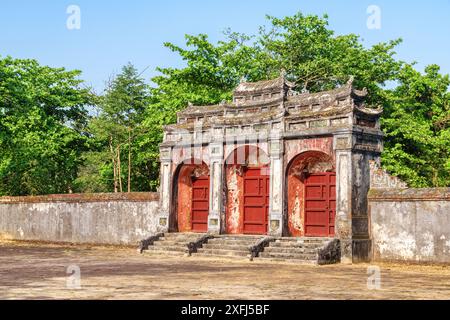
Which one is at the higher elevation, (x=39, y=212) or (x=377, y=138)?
(x=377, y=138)

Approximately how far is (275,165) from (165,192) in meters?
4.92

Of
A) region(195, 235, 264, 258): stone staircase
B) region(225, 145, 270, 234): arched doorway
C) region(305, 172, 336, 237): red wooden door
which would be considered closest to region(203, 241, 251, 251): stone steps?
region(195, 235, 264, 258): stone staircase

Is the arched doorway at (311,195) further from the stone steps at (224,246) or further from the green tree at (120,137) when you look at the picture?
the green tree at (120,137)

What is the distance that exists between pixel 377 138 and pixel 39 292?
1207cm

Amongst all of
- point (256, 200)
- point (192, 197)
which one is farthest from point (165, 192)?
point (256, 200)

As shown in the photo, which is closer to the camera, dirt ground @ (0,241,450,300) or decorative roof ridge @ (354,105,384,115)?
dirt ground @ (0,241,450,300)

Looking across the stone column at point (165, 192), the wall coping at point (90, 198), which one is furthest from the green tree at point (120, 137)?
the stone column at point (165, 192)

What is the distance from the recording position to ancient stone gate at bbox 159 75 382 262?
18.3 m

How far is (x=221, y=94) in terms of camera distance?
104ft

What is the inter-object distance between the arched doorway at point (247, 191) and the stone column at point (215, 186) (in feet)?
1.16

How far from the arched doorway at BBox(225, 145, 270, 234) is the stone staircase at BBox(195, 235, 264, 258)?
3.44ft

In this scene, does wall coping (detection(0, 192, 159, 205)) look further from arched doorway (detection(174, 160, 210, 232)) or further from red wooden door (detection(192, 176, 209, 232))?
red wooden door (detection(192, 176, 209, 232))
